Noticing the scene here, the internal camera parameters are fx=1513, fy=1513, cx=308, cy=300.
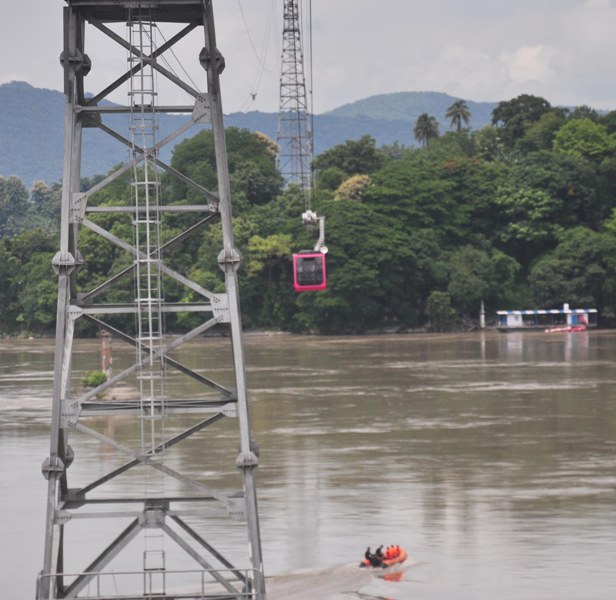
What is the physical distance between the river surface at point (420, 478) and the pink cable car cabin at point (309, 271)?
13809 mm

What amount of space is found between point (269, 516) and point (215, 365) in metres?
43.5

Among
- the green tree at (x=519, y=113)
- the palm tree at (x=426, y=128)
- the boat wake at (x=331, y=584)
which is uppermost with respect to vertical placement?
the palm tree at (x=426, y=128)

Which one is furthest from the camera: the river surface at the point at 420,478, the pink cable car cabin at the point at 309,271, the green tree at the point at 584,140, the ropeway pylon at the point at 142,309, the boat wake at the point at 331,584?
the green tree at the point at 584,140

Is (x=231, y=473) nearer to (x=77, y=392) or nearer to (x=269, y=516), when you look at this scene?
(x=269, y=516)

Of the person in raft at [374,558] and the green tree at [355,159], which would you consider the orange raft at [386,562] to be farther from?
the green tree at [355,159]

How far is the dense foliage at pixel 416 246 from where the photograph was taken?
10750 centimetres

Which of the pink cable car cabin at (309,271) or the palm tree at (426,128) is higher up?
the palm tree at (426,128)

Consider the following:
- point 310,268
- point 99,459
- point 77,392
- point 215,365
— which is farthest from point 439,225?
point 99,459

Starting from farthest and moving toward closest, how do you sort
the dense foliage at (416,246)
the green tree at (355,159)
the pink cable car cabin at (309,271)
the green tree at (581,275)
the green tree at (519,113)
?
the green tree at (519,113)
the green tree at (355,159)
the dense foliage at (416,246)
the green tree at (581,275)
the pink cable car cabin at (309,271)

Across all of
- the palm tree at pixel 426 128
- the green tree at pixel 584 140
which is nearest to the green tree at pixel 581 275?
the green tree at pixel 584 140

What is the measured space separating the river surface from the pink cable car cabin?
544 inches

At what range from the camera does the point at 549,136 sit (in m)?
132

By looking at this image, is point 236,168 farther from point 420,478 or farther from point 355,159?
point 420,478

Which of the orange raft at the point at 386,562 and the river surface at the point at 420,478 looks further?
the orange raft at the point at 386,562
